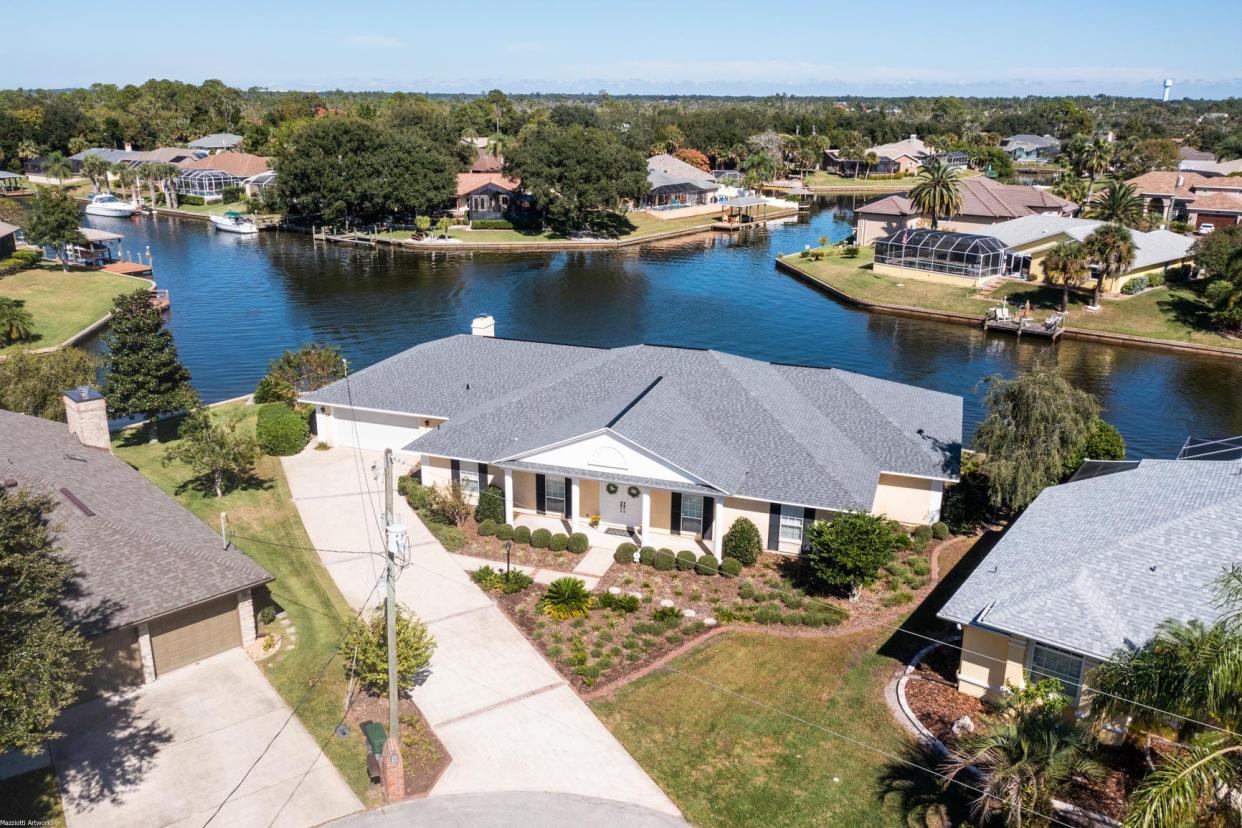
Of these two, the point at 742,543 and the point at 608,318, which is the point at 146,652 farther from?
the point at 608,318

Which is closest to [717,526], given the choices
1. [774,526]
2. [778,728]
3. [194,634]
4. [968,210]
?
[774,526]

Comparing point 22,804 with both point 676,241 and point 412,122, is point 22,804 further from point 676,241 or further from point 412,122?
point 412,122

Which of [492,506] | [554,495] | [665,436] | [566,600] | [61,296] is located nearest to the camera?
[566,600]

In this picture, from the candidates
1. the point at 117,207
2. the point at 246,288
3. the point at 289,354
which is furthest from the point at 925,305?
the point at 117,207

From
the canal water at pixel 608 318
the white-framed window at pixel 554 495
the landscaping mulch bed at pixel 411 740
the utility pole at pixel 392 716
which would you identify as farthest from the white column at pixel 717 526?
the canal water at pixel 608 318

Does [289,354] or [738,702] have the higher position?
[289,354]

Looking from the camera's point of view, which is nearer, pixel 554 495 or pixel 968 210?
pixel 554 495

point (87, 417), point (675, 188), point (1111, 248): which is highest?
point (675, 188)
